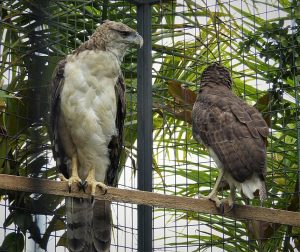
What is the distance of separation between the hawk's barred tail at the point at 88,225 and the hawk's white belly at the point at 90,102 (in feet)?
0.80

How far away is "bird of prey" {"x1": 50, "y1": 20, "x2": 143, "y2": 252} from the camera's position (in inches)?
145

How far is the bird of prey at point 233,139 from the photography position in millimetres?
3551

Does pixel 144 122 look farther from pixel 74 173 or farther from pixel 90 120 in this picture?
pixel 74 173

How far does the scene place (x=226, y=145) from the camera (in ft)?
11.9

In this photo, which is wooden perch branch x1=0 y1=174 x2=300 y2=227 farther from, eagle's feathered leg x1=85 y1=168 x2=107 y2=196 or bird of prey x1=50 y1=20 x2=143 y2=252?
bird of prey x1=50 y1=20 x2=143 y2=252

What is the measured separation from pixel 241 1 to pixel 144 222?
1.63 meters

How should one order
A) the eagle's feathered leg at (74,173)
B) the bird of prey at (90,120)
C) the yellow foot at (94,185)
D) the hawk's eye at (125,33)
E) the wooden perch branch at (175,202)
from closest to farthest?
the wooden perch branch at (175,202), the yellow foot at (94,185), the eagle's feathered leg at (74,173), the bird of prey at (90,120), the hawk's eye at (125,33)

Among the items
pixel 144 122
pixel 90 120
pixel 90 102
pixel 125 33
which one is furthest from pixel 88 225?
pixel 125 33

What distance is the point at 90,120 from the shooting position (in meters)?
3.73

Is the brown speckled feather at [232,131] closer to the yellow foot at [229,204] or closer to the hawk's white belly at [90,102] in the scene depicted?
the yellow foot at [229,204]

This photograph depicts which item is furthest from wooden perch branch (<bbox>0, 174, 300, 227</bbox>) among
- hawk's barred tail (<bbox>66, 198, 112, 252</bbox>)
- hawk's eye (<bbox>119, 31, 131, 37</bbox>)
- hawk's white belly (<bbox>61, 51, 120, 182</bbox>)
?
hawk's eye (<bbox>119, 31, 131, 37</bbox>)

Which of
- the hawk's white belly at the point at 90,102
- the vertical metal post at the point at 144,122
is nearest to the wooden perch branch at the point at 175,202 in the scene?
the hawk's white belly at the point at 90,102

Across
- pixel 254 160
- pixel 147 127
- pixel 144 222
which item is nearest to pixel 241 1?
pixel 147 127

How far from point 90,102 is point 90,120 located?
0.10 meters
